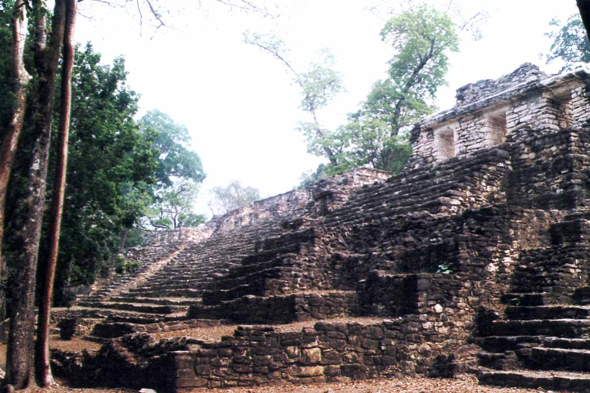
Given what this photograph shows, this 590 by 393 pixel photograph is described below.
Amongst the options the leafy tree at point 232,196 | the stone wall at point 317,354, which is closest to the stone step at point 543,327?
the stone wall at point 317,354

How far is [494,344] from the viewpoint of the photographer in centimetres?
841

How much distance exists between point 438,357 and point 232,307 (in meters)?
3.84

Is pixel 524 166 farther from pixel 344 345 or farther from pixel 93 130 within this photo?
pixel 93 130

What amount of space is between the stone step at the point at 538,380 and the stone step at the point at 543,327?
2.66ft

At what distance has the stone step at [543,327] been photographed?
761 centimetres

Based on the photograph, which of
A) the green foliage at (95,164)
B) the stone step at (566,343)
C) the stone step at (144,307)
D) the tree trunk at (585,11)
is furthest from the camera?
the stone step at (144,307)

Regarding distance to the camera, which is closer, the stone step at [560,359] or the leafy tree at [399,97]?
the stone step at [560,359]

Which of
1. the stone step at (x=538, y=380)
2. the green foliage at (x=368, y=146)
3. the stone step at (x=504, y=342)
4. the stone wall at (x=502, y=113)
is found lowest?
the stone step at (x=538, y=380)

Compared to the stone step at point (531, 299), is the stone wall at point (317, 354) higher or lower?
lower

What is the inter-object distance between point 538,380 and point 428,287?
229cm

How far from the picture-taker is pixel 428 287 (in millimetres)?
8789

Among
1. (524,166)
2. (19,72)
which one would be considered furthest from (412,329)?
(19,72)

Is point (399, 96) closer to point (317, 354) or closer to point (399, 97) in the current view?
point (399, 97)

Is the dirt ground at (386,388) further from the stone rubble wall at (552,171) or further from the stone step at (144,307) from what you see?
the stone step at (144,307)
